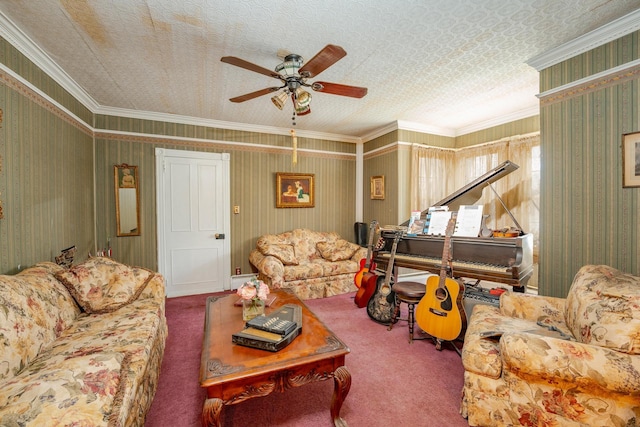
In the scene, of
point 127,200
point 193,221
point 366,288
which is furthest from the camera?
point 193,221

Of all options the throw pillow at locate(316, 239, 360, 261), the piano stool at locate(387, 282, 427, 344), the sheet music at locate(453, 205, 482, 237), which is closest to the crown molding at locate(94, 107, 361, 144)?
the throw pillow at locate(316, 239, 360, 261)

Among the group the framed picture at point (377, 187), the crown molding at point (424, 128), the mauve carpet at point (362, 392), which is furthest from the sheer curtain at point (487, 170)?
the mauve carpet at point (362, 392)

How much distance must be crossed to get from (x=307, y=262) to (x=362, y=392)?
2544mm

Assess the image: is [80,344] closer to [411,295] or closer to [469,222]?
[411,295]

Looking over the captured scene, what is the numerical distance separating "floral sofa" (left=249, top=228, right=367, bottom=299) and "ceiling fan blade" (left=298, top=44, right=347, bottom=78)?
2.65 meters

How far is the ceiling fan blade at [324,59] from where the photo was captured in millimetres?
1812

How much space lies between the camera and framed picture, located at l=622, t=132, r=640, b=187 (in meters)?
2.06

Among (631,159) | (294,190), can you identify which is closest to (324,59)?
(631,159)

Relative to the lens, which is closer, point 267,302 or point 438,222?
point 267,302

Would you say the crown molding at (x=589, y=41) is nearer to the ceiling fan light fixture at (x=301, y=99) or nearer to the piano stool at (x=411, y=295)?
the ceiling fan light fixture at (x=301, y=99)

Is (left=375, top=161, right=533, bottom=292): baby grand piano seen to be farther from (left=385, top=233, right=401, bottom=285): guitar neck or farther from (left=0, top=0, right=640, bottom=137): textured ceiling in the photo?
(left=0, top=0, right=640, bottom=137): textured ceiling

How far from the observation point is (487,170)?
4.26 meters

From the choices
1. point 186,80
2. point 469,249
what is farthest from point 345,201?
point 186,80

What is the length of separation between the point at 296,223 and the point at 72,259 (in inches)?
123
